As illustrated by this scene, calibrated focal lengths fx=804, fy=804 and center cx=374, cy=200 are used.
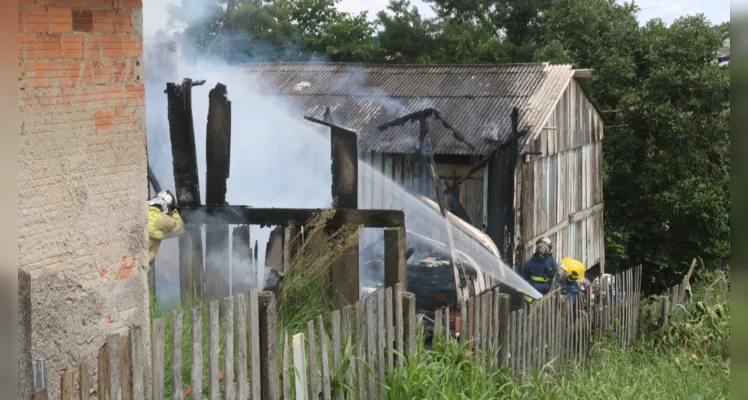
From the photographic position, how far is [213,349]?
3590 mm

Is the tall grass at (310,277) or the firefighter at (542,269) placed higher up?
the tall grass at (310,277)

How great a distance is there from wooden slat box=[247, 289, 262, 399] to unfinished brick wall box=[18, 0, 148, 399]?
90 cm

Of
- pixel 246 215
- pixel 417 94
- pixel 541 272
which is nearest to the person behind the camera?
pixel 246 215

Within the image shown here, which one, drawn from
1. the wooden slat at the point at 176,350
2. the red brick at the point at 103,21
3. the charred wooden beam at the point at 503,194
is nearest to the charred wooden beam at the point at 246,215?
the red brick at the point at 103,21

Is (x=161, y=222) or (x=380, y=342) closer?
(x=380, y=342)

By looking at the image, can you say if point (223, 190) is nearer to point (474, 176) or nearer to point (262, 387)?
point (262, 387)

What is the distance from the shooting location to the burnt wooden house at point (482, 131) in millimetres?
13266

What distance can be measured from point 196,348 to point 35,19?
5.81 ft

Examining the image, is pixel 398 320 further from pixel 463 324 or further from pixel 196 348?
pixel 196 348

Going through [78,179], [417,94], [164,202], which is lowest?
[164,202]

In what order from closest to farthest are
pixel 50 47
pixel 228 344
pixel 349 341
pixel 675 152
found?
pixel 228 344 → pixel 50 47 → pixel 349 341 → pixel 675 152

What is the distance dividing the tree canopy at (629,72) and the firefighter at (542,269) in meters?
7.72

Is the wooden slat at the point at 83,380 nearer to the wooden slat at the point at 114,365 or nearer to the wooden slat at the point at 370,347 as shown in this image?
the wooden slat at the point at 114,365

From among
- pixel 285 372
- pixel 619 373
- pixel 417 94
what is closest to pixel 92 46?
pixel 285 372
